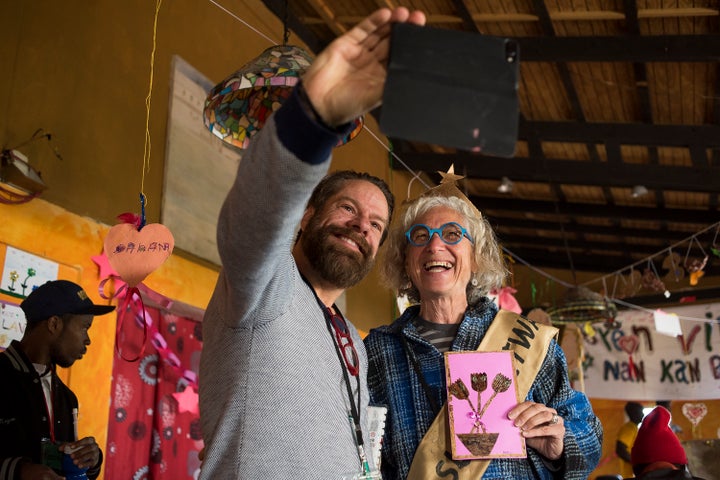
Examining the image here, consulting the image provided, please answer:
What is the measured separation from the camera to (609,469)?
1001 centimetres

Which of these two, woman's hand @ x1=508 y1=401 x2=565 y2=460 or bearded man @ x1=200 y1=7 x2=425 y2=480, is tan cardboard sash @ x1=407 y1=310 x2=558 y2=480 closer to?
woman's hand @ x1=508 y1=401 x2=565 y2=460

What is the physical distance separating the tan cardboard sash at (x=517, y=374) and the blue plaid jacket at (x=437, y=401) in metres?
0.03

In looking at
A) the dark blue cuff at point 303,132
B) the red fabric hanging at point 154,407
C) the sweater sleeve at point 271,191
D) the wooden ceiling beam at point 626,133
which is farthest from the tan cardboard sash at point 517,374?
the wooden ceiling beam at point 626,133

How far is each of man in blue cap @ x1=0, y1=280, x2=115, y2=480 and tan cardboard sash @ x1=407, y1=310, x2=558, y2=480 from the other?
121 centimetres

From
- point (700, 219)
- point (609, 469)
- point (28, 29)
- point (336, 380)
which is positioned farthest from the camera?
point (609, 469)

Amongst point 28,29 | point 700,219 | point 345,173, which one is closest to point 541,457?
point 345,173

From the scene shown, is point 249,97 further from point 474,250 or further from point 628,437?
point 628,437

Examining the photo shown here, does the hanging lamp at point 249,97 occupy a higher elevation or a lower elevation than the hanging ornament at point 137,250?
higher

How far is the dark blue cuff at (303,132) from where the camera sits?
880 mm

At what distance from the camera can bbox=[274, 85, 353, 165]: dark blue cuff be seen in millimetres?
880

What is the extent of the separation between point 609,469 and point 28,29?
9271mm

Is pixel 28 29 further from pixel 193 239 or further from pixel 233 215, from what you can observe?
pixel 233 215

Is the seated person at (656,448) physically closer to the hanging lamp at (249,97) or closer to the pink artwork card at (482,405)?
the pink artwork card at (482,405)

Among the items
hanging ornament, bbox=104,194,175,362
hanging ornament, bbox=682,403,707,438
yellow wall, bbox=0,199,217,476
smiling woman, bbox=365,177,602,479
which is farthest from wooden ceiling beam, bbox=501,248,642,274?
smiling woman, bbox=365,177,602,479
